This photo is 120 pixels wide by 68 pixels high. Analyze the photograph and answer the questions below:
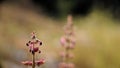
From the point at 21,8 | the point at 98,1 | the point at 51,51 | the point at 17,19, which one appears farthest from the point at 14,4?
the point at 51,51

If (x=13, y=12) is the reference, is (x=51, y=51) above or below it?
below

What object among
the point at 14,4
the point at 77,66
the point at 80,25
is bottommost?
the point at 77,66

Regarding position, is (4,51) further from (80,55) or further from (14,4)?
(14,4)

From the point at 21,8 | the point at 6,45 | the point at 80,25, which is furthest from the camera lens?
the point at 21,8

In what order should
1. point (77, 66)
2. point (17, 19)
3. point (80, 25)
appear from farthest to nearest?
1. point (17, 19)
2. point (80, 25)
3. point (77, 66)

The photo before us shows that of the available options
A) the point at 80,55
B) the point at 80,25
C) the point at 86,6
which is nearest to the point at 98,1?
the point at 86,6

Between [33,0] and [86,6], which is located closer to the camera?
[86,6]
